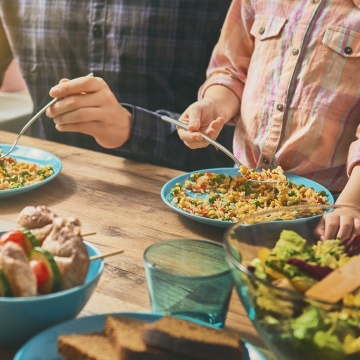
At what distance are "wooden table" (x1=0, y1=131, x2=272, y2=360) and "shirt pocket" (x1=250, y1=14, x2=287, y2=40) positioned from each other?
20.2 inches

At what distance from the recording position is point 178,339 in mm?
Result: 668

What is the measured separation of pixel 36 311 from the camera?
29.8 inches

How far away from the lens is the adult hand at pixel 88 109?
5.01 ft

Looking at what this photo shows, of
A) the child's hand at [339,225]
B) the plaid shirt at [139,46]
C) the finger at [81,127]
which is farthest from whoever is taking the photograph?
the plaid shirt at [139,46]

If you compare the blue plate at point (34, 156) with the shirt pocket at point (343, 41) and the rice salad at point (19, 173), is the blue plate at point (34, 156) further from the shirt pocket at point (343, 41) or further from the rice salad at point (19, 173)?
the shirt pocket at point (343, 41)

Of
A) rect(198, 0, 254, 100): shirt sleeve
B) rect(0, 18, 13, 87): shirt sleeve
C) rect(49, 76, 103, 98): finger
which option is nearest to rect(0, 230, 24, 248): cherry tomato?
rect(49, 76, 103, 98): finger

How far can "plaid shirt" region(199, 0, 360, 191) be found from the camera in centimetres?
156

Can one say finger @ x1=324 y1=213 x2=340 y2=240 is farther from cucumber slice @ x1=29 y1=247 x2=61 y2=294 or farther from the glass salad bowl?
cucumber slice @ x1=29 y1=247 x2=61 y2=294

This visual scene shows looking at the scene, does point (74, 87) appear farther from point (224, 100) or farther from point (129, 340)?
point (129, 340)

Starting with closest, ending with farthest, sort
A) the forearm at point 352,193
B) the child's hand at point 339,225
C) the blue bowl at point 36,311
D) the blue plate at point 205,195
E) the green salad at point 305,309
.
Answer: the green salad at point 305,309, the blue bowl at point 36,311, the child's hand at point 339,225, the blue plate at point 205,195, the forearm at point 352,193

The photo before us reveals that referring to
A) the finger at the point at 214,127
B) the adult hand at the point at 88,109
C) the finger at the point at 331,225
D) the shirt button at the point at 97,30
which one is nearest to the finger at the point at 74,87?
the adult hand at the point at 88,109

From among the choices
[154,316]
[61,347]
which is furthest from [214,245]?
[61,347]

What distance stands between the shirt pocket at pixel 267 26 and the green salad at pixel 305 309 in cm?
103

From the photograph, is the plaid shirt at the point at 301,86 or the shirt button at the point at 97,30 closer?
the plaid shirt at the point at 301,86
